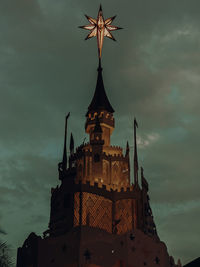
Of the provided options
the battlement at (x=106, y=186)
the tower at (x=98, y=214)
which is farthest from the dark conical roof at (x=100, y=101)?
the battlement at (x=106, y=186)

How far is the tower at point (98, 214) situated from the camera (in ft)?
177

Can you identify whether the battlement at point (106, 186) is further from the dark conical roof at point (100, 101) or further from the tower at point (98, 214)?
the dark conical roof at point (100, 101)

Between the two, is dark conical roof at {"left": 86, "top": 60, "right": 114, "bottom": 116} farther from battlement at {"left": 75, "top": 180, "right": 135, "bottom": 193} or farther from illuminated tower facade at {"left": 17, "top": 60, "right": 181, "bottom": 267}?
battlement at {"left": 75, "top": 180, "right": 135, "bottom": 193}

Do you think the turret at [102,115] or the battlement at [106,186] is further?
Result: the turret at [102,115]

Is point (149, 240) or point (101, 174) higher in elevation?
point (101, 174)

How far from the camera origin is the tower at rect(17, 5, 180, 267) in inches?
2126

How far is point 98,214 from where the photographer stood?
5941 centimetres

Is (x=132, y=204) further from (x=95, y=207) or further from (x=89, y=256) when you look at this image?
(x=89, y=256)

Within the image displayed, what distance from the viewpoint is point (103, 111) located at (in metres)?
69.4

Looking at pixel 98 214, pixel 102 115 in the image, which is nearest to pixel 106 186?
pixel 98 214

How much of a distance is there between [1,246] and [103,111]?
29977 mm

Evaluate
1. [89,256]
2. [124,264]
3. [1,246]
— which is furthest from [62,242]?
[1,246]

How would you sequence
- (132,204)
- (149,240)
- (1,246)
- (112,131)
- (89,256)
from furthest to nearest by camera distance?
(112,131), (132,204), (149,240), (89,256), (1,246)

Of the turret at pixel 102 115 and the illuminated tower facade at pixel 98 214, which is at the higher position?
the turret at pixel 102 115
